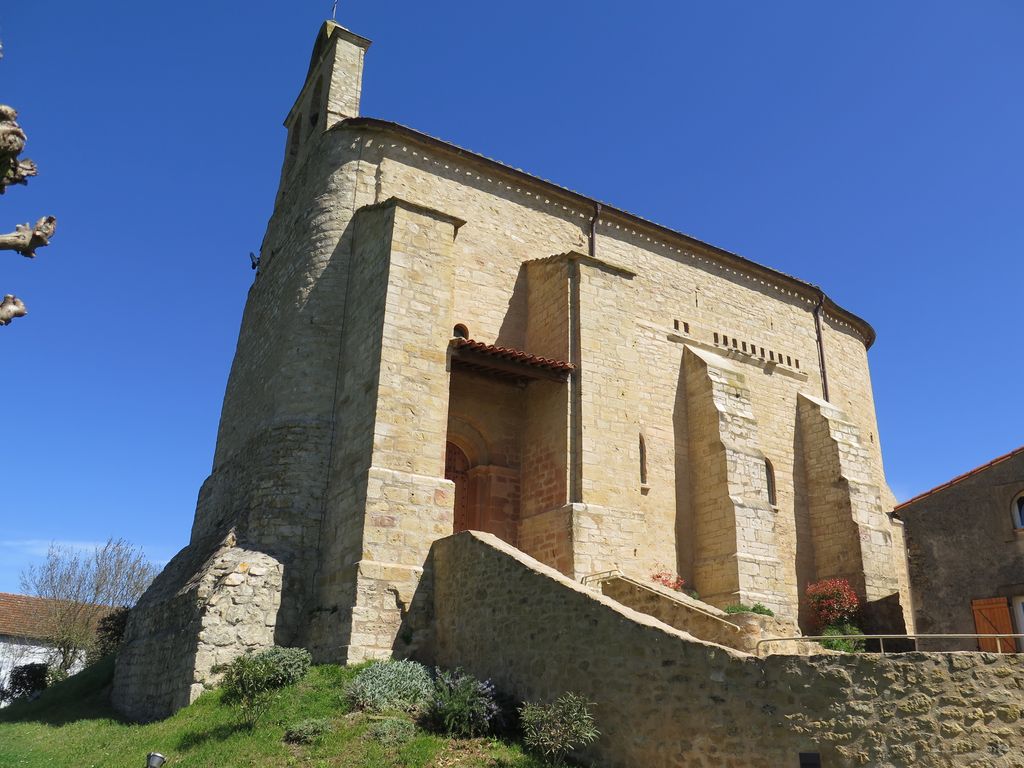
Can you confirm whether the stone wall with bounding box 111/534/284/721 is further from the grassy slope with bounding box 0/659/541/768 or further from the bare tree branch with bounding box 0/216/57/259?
the bare tree branch with bounding box 0/216/57/259

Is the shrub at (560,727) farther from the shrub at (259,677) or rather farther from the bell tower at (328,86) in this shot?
the bell tower at (328,86)

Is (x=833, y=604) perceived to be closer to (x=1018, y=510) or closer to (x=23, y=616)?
(x=1018, y=510)

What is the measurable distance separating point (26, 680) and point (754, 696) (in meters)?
24.9

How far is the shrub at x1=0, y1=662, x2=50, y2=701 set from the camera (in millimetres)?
23875

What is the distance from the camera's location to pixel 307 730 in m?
9.12

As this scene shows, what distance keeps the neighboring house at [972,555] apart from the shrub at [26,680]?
2398 cm

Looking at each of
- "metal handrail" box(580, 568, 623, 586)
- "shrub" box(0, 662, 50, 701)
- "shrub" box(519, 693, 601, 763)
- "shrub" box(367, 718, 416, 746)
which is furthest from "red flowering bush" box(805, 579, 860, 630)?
"shrub" box(0, 662, 50, 701)

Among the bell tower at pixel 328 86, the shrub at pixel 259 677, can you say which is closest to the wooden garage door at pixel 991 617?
the shrub at pixel 259 677

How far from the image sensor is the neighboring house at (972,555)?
15312 mm

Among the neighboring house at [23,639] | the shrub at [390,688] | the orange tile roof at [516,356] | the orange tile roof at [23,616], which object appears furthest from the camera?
the orange tile roof at [23,616]

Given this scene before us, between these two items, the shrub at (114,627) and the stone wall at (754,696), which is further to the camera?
the shrub at (114,627)

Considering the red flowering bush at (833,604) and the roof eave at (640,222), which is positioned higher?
the roof eave at (640,222)

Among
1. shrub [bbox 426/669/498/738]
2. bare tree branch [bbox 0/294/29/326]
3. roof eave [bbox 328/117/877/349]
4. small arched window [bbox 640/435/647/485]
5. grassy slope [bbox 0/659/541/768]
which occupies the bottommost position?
grassy slope [bbox 0/659/541/768]

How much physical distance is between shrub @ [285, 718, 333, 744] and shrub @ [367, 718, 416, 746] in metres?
0.57
